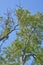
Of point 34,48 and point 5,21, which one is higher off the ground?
point 5,21

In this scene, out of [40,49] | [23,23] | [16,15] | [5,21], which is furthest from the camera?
[40,49]

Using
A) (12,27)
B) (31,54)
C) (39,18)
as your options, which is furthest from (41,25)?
(12,27)

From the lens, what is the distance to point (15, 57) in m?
20.3

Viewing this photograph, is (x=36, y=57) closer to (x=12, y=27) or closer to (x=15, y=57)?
(x=15, y=57)

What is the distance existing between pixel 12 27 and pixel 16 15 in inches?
59.0

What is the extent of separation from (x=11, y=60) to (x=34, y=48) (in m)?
1.95

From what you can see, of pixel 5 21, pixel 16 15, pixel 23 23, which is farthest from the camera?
pixel 23 23

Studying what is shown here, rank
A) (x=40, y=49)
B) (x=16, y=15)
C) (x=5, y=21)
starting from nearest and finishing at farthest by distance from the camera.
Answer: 1. (x=5, y=21)
2. (x=16, y=15)
3. (x=40, y=49)

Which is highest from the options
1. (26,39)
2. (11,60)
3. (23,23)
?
(23,23)

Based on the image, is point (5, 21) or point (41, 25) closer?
point (5, 21)

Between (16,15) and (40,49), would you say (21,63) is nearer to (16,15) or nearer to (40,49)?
(40,49)

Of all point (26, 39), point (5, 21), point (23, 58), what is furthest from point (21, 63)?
point (5, 21)

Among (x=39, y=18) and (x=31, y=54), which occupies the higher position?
(x=39, y=18)

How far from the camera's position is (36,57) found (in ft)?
65.8
